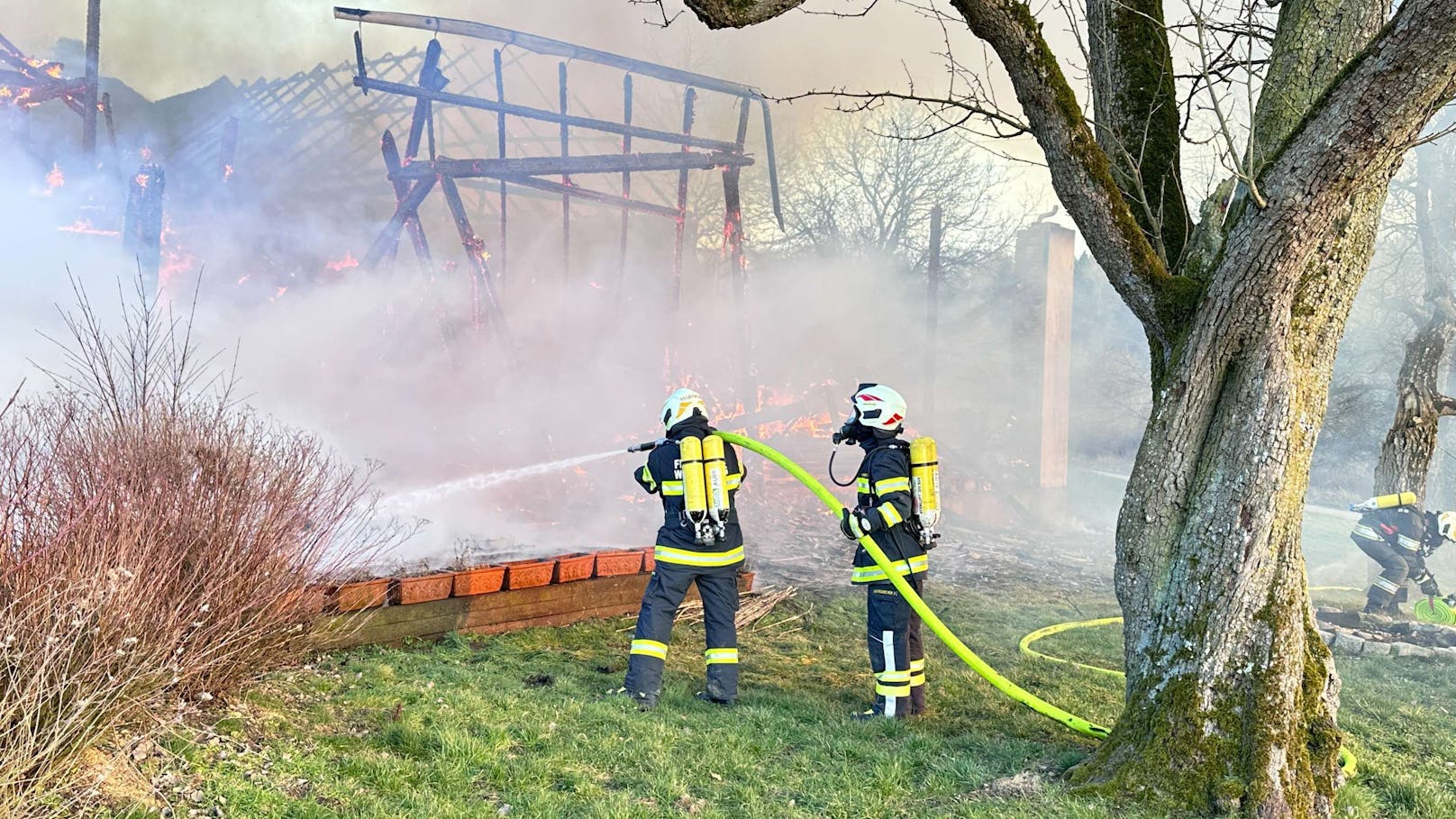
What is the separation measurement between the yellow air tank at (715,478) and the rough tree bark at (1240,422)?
2.21 meters

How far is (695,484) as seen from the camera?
5.43m

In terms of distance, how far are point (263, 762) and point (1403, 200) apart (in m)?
18.4

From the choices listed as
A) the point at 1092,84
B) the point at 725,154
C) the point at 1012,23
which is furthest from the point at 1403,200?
the point at 1012,23

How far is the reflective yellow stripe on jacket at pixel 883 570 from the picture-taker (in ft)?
17.4

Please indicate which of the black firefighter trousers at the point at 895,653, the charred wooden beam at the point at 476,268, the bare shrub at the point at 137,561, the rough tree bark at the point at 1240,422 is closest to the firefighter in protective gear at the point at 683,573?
the black firefighter trousers at the point at 895,653

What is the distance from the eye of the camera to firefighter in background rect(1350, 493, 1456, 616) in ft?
29.1

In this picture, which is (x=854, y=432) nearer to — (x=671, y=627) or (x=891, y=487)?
(x=891, y=487)

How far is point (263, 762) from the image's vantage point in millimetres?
3650

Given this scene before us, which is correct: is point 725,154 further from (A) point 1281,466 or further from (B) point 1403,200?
(B) point 1403,200

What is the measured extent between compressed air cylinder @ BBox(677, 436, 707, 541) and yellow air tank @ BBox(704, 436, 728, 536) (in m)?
0.03

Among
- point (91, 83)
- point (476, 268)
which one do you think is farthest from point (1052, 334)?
point (91, 83)

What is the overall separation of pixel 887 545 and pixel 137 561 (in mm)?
3715

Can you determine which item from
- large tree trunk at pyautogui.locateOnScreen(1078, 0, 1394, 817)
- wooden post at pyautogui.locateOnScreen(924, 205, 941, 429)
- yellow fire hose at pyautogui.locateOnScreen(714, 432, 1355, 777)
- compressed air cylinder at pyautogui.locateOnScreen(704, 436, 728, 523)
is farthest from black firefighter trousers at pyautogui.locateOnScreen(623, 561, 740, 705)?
wooden post at pyautogui.locateOnScreen(924, 205, 941, 429)

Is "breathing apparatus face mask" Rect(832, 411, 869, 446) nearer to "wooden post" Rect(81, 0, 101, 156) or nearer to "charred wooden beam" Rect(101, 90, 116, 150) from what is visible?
"wooden post" Rect(81, 0, 101, 156)
